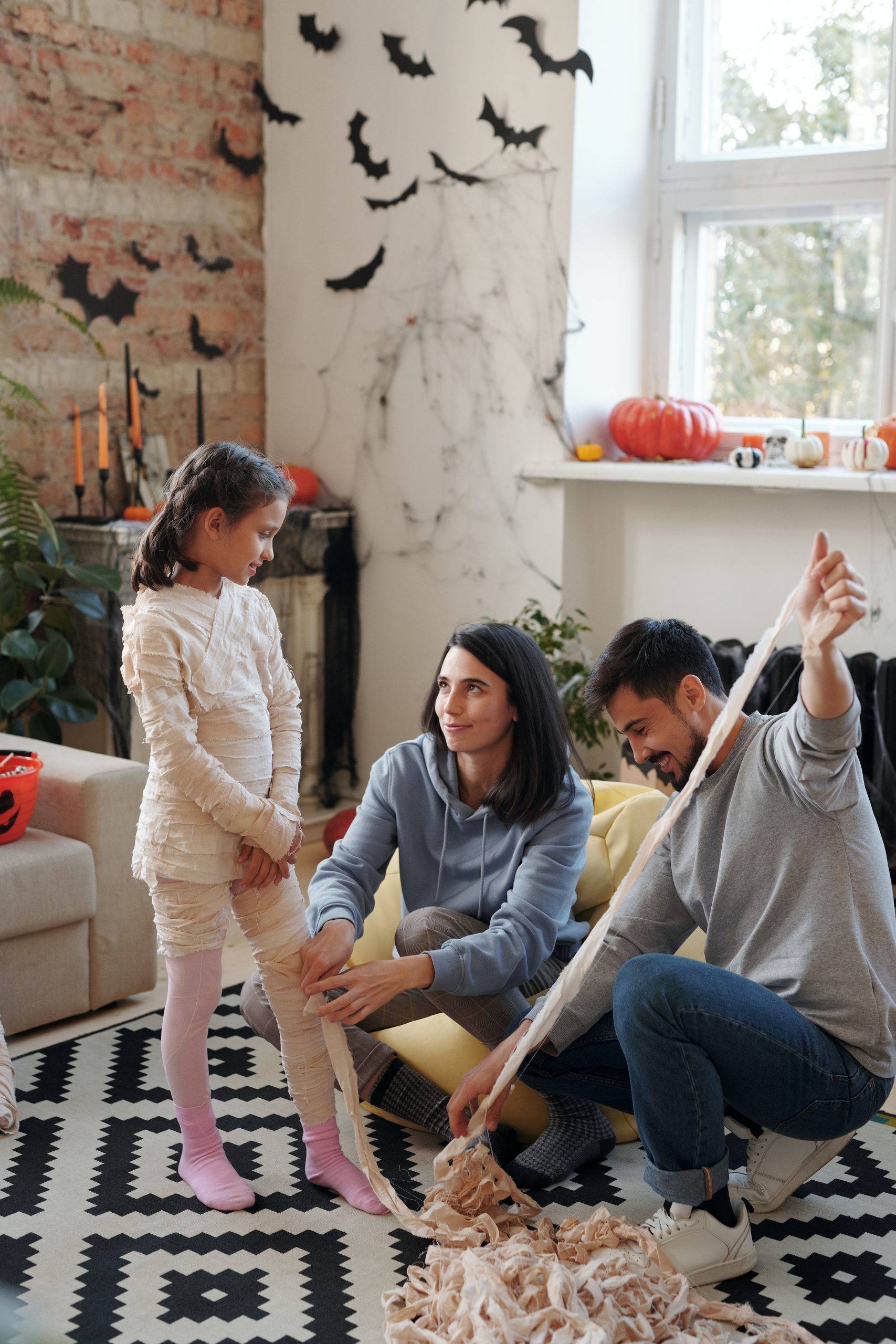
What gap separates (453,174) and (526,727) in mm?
2214

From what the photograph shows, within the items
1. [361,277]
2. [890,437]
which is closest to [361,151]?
[361,277]

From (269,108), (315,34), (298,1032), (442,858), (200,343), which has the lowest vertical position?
(298,1032)

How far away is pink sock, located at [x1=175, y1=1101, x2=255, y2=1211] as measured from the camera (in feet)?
6.24

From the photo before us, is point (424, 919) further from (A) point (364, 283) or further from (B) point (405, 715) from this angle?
(A) point (364, 283)

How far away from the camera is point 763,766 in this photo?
172 centimetres

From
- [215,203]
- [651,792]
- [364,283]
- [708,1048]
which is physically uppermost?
[215,203]

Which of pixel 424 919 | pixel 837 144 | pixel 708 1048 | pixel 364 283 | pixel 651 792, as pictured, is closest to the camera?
pixel 708 1048

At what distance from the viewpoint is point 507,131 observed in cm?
351

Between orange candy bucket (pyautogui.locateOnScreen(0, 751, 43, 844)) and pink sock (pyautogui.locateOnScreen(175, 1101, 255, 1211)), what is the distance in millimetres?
743

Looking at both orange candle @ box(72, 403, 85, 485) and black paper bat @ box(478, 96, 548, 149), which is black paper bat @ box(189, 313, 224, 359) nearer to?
orange candle @ box(72, 403, 85, 485)

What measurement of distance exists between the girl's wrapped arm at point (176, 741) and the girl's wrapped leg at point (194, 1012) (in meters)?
0.13

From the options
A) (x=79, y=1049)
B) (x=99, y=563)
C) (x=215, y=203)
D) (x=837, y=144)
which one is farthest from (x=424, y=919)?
(x=215, y=203)

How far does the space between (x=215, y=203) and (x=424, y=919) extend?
9.01ft

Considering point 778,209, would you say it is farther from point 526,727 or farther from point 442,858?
point 442,858
